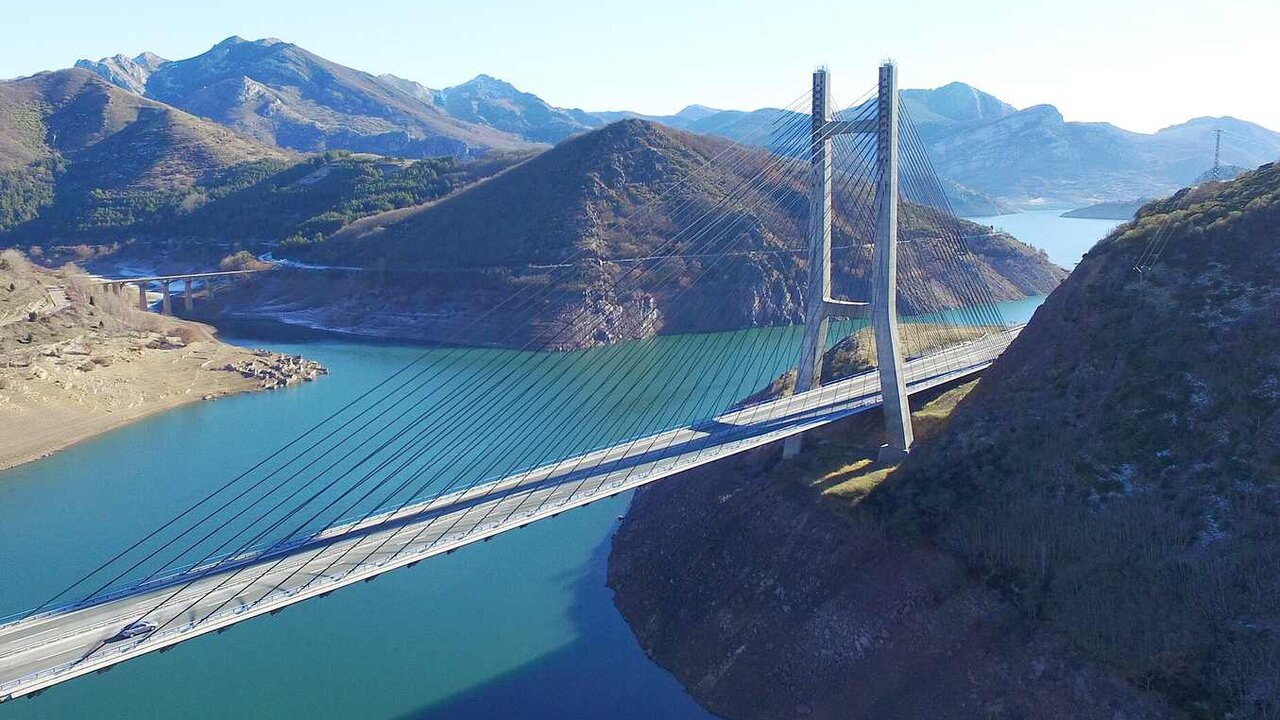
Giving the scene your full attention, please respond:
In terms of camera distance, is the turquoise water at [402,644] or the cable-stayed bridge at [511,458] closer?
the cable-stayed bridge at [511,458]

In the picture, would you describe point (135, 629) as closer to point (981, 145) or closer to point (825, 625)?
point (825, 625)

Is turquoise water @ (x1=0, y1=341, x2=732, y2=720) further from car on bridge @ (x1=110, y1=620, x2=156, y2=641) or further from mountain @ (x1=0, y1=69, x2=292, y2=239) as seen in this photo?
mountain @ (x1=0, y1=69, x2=292, y2=239)

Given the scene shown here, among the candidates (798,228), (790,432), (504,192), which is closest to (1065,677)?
(790,432)

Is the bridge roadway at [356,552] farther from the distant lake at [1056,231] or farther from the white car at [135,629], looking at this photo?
the distant lake at [1056,231]

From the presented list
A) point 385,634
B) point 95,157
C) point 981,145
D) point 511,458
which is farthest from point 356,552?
point 981,145

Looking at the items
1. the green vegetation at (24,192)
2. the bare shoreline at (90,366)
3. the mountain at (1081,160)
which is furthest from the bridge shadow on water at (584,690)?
the mountain at (1081,160)

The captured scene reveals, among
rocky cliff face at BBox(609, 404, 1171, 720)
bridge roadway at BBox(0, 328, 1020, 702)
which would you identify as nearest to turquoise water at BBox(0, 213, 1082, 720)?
rocky cliff face at BBox(609, 404, 1171, 720)
